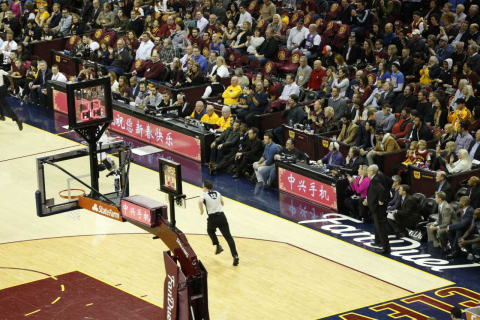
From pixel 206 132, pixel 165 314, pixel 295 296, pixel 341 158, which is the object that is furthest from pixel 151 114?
pixel 165 314

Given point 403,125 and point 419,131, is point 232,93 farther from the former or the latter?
point 419,131

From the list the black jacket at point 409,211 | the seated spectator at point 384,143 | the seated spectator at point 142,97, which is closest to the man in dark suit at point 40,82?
the seated spectator at point 142,97

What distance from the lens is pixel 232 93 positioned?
1040 inches

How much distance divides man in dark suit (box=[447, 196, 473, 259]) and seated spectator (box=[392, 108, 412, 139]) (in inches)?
153

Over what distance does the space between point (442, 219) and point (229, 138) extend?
671 cm

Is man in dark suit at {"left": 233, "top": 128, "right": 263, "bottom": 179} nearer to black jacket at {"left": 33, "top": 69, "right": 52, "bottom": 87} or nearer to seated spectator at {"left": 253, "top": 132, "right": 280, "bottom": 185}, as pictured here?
seated spectator at {"left": 253, "top": 132, "right": 280, "bottom": 185}

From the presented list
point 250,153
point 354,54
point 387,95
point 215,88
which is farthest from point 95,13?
point 387,95

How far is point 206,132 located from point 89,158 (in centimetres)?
914

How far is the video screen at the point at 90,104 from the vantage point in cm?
1536

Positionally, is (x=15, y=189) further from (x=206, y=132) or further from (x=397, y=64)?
(x=397, y=64)

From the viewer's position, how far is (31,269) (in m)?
19.0

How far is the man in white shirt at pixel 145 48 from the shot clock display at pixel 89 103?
562 inches

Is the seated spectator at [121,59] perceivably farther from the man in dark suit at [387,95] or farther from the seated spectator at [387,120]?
the seated spectator at [387,120]

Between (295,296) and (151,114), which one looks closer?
(295,296)
